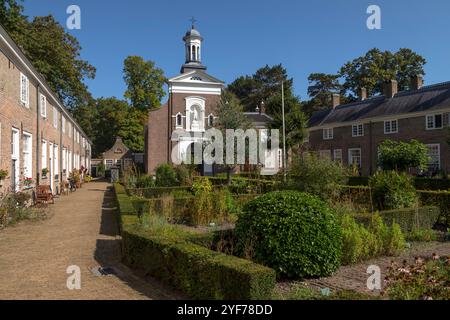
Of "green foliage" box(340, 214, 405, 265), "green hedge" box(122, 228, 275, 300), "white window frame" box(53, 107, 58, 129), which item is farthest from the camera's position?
"white window frame" box(53, 107, 58, 129)

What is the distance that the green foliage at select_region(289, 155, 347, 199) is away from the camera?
41.8 ft

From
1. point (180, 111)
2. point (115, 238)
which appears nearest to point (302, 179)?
point (115, 238)

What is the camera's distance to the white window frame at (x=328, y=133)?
131ft

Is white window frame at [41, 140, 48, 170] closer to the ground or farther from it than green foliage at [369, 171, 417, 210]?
farther from it

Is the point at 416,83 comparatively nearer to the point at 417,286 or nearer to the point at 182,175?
the point at 182,175

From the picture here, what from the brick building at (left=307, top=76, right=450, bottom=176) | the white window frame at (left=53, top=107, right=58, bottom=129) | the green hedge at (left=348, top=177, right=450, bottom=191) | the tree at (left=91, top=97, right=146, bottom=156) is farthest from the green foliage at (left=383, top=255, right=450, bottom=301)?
the tree at (left=91, top=97, right=146, bottom=156)

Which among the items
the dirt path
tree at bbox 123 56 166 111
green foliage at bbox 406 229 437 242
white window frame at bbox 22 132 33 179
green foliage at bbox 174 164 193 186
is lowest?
the dirt path

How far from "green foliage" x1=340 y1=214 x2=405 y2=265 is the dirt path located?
3.33 m

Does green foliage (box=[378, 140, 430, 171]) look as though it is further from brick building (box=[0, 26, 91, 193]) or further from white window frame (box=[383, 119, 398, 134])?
brick building (box=[0, 26, 91, 193])

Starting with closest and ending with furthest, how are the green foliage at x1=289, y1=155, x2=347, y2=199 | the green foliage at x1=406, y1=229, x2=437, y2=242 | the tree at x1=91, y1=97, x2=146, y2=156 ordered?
the green foliage at x1=406, y1=229, x2=437, y2=242 → the green foliage at x1=289, y1=155, x2=347, y2=199 → the tree at x1=91, y1=97, x2=146, y2=156

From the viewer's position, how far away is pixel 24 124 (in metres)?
15.7

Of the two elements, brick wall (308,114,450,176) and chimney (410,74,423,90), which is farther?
chimney (410,74,423,90)

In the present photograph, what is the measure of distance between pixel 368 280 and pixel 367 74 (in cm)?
4801
